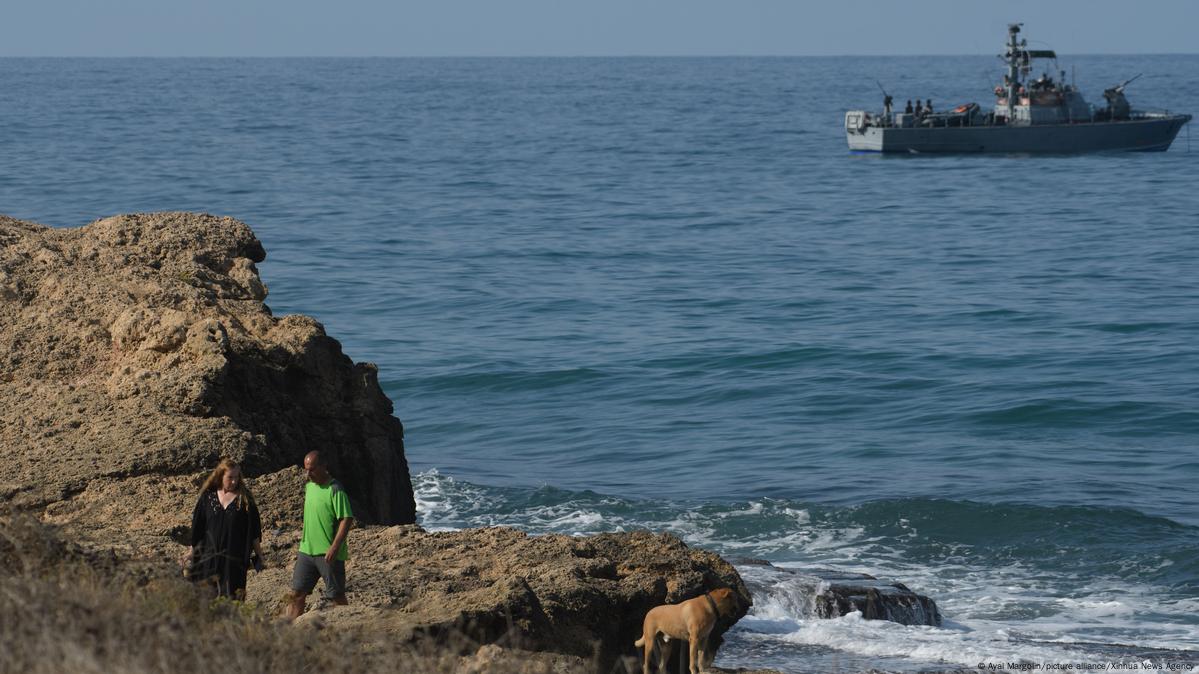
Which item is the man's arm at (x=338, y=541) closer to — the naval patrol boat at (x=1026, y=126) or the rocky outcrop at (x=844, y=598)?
the rocky outcrop at (x=844, y=598)

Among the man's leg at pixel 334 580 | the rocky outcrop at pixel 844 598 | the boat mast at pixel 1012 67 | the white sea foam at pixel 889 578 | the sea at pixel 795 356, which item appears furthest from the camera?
the boat mast at pixel 1012 67

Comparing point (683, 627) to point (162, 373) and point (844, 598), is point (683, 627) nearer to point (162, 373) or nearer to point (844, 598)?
point (844, 598)

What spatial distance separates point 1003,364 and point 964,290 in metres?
8.33

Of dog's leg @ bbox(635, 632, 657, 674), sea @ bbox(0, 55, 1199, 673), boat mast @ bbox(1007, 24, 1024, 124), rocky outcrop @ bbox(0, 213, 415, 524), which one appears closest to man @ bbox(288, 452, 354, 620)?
rocky outcrop @ bbox(0, 213, 415, 524)

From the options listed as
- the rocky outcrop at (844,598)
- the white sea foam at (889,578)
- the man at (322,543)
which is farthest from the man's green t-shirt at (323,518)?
the rocky outcrop at (844,598)

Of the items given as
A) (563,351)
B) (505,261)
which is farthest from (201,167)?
(563,351)

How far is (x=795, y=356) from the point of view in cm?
2700

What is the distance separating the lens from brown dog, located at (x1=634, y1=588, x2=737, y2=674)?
28.6ft

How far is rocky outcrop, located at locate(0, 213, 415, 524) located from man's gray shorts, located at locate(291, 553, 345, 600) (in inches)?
71.6

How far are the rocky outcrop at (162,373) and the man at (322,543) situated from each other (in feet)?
5.21

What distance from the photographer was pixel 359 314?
99.6 feet

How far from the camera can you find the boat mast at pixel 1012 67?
66.2 metres

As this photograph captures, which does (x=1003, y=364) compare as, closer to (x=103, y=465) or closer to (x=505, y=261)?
(x=505, y=261)

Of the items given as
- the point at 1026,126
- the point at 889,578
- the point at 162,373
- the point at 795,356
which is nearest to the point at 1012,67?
the point at 1026,126
